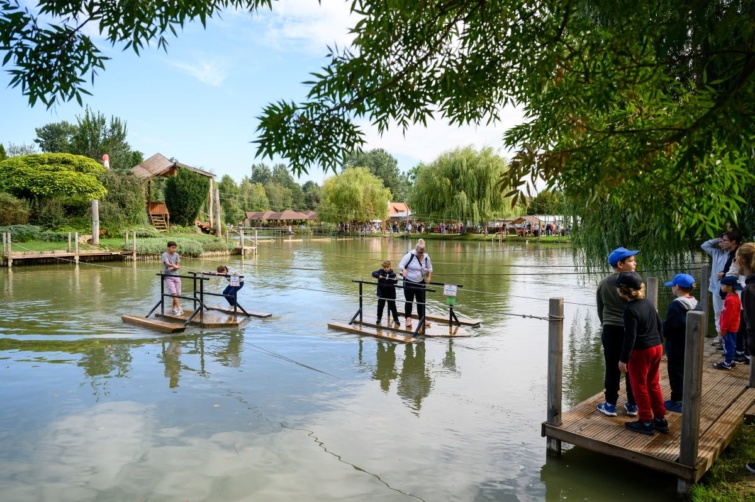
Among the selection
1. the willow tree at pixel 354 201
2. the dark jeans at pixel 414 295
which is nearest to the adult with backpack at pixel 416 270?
the dark jeans at pixel 414 295

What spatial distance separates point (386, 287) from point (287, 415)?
4715mm

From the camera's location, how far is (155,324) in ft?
35.8

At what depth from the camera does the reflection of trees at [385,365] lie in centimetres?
781

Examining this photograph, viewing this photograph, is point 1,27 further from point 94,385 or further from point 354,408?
point 94,385

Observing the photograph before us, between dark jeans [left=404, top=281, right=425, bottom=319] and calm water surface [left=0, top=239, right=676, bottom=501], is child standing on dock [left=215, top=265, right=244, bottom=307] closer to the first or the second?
calm water surface [left=0, top=239, right=676, bottom=501]

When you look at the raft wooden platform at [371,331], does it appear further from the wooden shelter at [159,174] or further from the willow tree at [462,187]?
the willow tree at [462,187]

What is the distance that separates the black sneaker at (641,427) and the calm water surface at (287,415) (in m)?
0.40

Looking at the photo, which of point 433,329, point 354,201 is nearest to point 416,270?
point 433,329

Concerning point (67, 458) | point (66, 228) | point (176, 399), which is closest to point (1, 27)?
→ point (67, 458)

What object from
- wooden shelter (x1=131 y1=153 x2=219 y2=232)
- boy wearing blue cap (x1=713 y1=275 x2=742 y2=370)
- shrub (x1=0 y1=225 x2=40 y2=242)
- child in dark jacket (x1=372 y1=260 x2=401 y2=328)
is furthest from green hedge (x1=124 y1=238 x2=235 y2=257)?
boy wearing blue cap (x1=713 y1=275 x2=742 y2=370)

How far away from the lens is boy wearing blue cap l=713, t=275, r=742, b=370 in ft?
21.1

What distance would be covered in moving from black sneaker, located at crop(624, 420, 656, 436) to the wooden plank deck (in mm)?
43

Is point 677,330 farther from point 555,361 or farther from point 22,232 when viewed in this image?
point 22,232

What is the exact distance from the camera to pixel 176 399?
6898 millimetres
